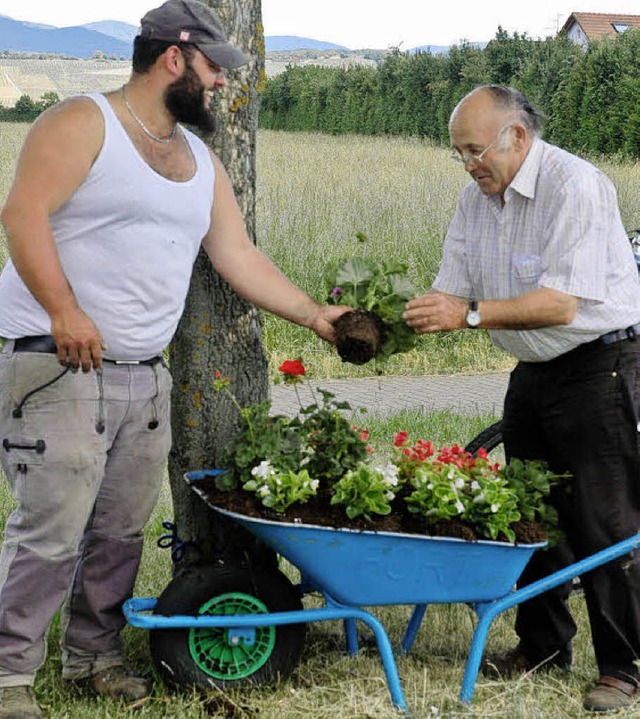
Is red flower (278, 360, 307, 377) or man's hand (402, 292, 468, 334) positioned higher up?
man's hand (402, 292, 468, 334)

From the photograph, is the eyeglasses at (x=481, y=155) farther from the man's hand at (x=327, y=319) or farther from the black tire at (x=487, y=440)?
the black tire at (x=487, y=440)

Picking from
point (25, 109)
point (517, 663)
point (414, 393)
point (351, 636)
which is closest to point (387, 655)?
point (351, 636)

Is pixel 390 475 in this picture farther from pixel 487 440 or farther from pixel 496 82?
pixel 496 82

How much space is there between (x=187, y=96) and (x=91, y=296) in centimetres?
62

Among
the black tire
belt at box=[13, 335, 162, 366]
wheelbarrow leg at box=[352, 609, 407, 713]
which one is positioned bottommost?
wheelbarrow leg at box=[352, 609, 407, 713]

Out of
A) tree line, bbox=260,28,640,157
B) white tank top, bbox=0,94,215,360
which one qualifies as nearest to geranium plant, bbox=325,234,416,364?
white tank top, bbox=0,94,215,360

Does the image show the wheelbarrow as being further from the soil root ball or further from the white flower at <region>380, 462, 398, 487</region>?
the soil root ball

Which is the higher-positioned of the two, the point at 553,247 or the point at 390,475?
the point at 553,247

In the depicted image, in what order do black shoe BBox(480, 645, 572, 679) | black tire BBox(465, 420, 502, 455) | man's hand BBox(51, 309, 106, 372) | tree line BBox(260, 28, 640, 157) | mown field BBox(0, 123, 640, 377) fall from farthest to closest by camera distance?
tree line BBox(260, 28, 640, 157) → mown field BBox(0, 123, 640, 377) → black tire BBox(465, 420, 502, 455) → black shoe BBox(480, 645, 572, 679) → man's hand BBox(51, 309, 106, 372)

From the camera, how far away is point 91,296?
125 inches

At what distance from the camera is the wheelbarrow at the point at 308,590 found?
10.8 feet

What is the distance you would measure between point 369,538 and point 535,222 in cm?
111

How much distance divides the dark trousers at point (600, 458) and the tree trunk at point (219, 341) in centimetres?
96

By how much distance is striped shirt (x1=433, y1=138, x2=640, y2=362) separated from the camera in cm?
341
